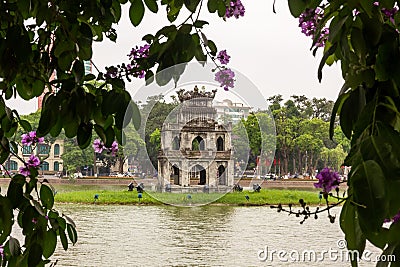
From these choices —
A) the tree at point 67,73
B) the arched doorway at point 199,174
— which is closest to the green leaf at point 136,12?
the tree at point 67,73

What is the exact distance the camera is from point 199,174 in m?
3.46

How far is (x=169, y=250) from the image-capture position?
4902 mm

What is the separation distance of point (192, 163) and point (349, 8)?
2774 millimetres

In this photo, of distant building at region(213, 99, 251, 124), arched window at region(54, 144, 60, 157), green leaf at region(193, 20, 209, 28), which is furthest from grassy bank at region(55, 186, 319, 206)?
green leaf at region(193, 20, 209, 28)

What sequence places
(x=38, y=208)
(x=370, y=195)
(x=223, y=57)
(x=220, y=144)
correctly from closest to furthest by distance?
(x=370, y=195) → (x=38, y=208) → (x=223, y=57) → (x=220, y=144)

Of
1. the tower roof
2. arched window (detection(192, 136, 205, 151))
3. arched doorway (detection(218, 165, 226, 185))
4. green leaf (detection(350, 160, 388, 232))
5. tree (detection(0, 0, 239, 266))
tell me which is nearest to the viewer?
green leaf (detection(350, 160, 388, 232))

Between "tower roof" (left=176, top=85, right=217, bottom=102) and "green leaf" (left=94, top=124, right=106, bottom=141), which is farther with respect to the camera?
"tower roof" (left=176, top=85, right=217, bottom=102)

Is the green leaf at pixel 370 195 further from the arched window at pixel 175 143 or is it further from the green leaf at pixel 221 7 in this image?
the arched window at pixel 175 143

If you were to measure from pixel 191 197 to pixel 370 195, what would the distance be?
321 cm

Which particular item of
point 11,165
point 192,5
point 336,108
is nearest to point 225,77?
point 192,5

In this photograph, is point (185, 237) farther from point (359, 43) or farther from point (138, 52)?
point (359, 43)

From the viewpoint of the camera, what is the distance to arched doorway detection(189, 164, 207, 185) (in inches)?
122

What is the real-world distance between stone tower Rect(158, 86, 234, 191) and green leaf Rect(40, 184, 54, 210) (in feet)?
6.39

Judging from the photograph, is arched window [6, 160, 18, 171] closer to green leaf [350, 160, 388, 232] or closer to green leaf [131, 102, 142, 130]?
green leaf [131, 102, 142, 130]
